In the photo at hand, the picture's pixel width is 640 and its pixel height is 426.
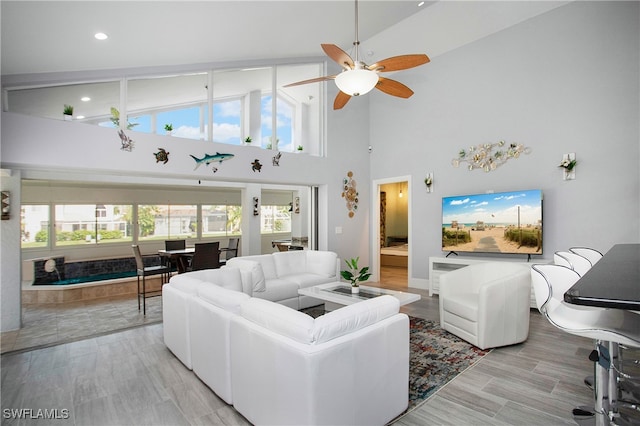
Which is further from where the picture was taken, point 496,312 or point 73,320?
point 73,320

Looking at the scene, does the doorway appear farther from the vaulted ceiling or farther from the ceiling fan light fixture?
the ceiling fan light fixture

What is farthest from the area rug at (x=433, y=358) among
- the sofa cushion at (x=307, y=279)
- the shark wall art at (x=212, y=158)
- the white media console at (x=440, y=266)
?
the shark wall art at (x=212, y=158)

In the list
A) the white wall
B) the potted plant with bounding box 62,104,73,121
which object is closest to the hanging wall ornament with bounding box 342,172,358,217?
the white wall

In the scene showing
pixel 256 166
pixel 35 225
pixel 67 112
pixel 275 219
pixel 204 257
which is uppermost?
pixel 67 112

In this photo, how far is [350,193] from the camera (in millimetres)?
7039

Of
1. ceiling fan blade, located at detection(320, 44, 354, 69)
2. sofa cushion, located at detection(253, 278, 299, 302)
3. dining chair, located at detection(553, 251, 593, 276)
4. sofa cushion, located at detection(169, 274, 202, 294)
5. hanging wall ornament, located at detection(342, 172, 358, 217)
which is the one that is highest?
ceiling fan blade, located at detection(320, 44, 354, 69)

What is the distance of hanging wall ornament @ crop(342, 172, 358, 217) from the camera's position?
6.96m

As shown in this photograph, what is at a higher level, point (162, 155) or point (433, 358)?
point (162, 155)

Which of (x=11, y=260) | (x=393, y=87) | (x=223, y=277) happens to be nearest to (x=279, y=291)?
(x=223, y=277)

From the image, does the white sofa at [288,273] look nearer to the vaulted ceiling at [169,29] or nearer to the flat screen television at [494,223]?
the flat screen television at [494,223]

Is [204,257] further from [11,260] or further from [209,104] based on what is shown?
[209,104]

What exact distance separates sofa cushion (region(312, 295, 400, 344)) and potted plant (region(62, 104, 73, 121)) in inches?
161

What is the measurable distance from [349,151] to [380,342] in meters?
5.41

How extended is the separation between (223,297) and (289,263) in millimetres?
2876
